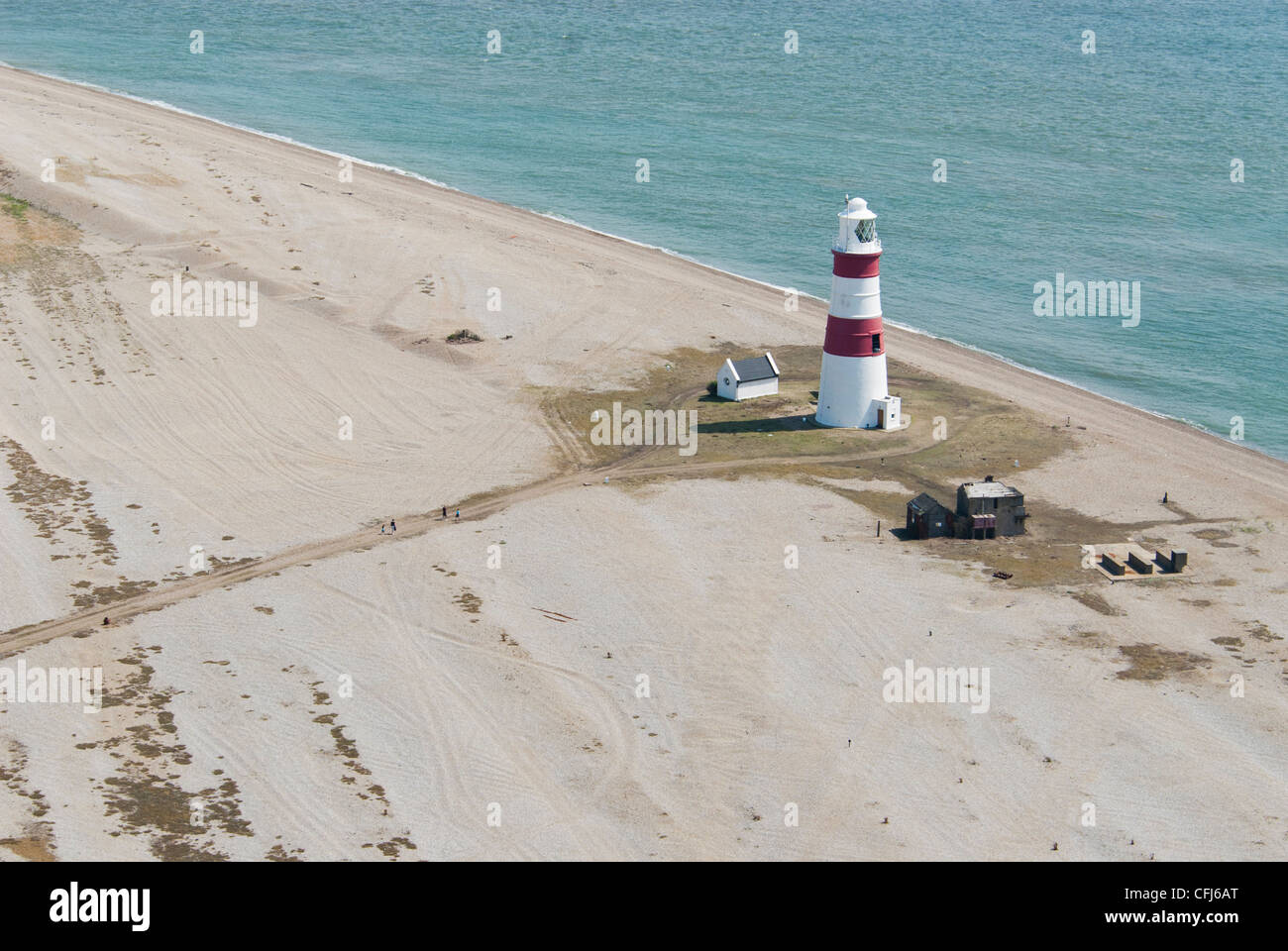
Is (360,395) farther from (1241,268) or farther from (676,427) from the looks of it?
(1241,268)

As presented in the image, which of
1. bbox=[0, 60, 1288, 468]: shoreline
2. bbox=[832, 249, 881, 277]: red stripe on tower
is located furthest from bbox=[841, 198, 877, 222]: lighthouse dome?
bbox=[0, 60, 1288, 468]: shoreline

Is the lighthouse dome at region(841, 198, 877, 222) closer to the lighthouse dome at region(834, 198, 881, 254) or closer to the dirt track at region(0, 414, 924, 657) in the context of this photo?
the lighthouse dome at region(834, 198, 881, 254)

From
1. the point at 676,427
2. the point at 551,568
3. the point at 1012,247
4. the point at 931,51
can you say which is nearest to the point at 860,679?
the point at 551,568

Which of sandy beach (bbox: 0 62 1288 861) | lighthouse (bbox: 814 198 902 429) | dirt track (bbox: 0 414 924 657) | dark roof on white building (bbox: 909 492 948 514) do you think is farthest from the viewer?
lighthouse (bbox: 814 198 902 429)

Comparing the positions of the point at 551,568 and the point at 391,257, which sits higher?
the point at 391,257

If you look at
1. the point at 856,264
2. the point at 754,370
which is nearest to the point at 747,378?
the point at 754,370
